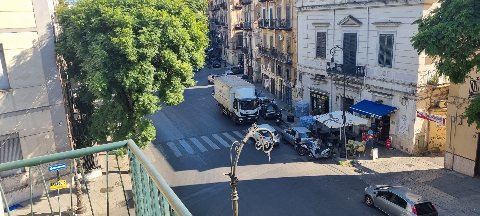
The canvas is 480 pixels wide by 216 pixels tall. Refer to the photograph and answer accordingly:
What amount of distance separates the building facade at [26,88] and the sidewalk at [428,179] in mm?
16339

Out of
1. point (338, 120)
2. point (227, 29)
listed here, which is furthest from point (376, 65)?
point (227, 29)

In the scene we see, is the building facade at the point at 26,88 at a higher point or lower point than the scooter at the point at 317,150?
higher

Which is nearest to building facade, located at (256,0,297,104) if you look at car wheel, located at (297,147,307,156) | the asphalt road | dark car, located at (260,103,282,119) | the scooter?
dark car, located at (260,103,282,119)

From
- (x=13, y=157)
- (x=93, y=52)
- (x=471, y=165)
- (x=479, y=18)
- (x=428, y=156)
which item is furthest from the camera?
(x=428, y=156)

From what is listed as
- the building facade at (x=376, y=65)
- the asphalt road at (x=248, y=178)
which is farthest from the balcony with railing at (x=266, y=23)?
the asphalt road at (x=248, y=178)

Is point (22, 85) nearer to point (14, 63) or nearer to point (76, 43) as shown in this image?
point (14, 63)

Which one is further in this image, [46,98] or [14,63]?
[46,98]

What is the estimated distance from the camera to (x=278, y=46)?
39.3 meters

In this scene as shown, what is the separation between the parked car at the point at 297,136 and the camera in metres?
25.4

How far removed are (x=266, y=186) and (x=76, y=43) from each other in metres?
11.6

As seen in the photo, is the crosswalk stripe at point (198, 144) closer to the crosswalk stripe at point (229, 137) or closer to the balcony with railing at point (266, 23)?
the crosswalk stripe at point (229, 137)

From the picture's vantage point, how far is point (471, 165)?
→ 20281 mm

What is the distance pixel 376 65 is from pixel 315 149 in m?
6.87

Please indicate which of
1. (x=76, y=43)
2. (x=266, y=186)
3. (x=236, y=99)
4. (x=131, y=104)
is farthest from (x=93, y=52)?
(x=236, y=99)
